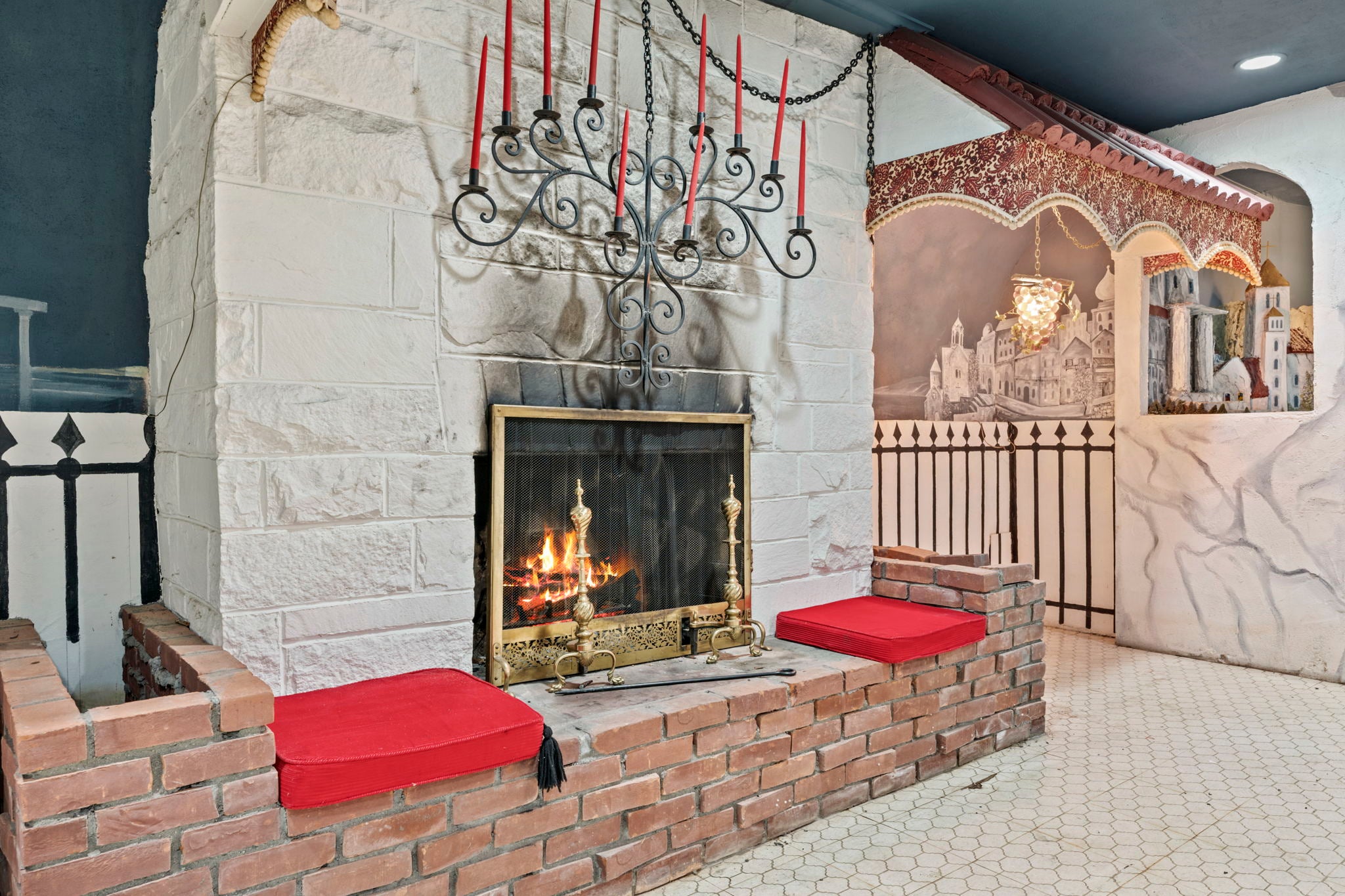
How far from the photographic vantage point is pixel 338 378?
2.16 m

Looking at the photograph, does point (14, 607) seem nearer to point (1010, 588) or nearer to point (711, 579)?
point (711, 579)

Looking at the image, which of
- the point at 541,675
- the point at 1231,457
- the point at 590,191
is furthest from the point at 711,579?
the point at 1231,457

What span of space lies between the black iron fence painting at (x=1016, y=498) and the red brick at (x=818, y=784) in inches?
115

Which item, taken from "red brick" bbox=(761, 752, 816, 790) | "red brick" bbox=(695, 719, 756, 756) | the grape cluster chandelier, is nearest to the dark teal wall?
the grape cluster chandelier

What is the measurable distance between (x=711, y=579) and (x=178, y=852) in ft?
5.57

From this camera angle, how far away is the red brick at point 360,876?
1.66 meters

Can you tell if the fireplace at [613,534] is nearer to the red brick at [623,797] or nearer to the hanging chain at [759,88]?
the red brick at [623,797]

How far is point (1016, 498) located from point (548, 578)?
3698 mm

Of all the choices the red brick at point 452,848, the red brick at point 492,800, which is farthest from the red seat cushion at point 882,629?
the red brick at point 452,848

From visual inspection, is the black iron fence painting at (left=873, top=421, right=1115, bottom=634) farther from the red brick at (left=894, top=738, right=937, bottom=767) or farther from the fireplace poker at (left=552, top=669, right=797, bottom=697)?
the fireplace poker at (left=552, top=669, right=797, bottom=697)

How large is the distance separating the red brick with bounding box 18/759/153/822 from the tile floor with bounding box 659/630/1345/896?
1196 mm

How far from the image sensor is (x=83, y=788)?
4.75ft

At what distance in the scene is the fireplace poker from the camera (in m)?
2.38

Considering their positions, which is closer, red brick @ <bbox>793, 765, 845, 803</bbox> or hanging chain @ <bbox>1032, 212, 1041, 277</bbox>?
red brick @ <bbox>793, 765, 845, 803</bbox>
